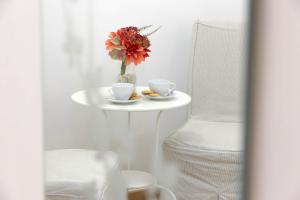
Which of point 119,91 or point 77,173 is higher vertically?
point 119,91

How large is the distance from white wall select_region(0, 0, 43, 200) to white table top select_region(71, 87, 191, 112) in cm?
9

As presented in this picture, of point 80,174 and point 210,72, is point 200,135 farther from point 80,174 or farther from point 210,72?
point 80,174

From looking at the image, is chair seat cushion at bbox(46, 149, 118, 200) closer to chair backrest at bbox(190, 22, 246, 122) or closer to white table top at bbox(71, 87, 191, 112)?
white table top at bbox(71, 87, 191, 112)

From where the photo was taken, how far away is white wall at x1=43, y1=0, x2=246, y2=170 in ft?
1.10

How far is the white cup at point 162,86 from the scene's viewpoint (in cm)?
47

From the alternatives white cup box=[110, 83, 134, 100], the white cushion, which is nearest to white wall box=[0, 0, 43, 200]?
white cup box=[110, 83, 134, 100]

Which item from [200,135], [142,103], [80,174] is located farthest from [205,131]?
[80,174]

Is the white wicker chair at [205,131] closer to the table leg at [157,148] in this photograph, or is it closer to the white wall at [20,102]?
the table leg at [157,148]

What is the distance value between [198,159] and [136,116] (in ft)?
0.60

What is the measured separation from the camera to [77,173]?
46 cm

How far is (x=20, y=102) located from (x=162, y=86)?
0.23 metres

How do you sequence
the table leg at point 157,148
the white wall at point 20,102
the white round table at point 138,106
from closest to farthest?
the white wall at point 20,102
the white round table at point 138,106
the table leg at point 157,148

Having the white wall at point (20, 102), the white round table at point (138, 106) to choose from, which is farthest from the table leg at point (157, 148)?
the white wall at point (20, 102)

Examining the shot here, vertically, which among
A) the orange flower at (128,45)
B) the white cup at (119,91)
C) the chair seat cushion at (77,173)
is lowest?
the chair seat cushion at (77,173)
